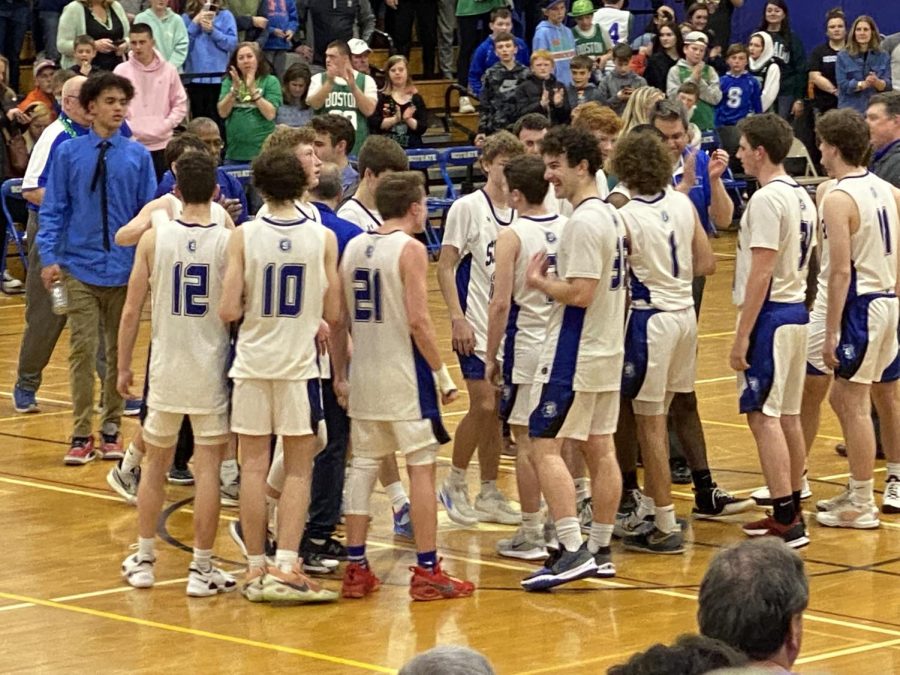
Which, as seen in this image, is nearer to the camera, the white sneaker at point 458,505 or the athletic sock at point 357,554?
the athletic sock at point 357,554

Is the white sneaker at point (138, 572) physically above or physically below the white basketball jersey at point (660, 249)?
below

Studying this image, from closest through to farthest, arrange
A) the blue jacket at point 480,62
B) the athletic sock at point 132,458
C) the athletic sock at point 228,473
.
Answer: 1. the athletic sock at point 132,458
2. the athletic sock at point 228,473
3. the blue jacket at point 480,62

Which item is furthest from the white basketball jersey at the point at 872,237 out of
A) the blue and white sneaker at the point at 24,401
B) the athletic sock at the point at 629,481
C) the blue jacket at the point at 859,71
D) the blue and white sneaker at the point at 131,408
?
the blue jacket at the point at 859,71

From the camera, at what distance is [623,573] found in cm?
845

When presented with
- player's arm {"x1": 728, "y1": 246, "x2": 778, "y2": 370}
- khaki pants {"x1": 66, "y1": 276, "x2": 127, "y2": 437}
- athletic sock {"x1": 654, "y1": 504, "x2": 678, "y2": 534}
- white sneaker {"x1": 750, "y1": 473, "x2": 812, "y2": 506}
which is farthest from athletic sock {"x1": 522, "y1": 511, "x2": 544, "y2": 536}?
khaki pants {"x1": 66, "y1": 276, "x2": 127, "y2": 437}

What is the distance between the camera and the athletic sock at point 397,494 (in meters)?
8.99

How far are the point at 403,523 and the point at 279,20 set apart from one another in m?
12.2

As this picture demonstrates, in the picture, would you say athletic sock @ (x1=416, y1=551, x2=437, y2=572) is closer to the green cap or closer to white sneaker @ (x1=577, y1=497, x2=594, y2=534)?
white sneaker @ (x1=577, y1=497, x2=594, y2=534)

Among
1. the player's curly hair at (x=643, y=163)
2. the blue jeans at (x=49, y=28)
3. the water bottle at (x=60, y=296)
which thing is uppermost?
the blue jeans at (x=49, y=28)

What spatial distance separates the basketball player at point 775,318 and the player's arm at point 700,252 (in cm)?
16

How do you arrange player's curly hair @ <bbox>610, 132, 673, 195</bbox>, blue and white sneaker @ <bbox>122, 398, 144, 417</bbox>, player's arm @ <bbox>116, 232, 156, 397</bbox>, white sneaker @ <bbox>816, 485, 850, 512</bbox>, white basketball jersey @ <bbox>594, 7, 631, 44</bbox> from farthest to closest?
white basketball jersey @ <bbox>594, 7, 631, 44</bbox> < blue and white sneaker @ <bbox>122, 398, 144, 417</bbox> < white sneaker @ <bbox>816, 485, 850, 512</bbox> < player's curly hair @ <bbox>610, 132, 673, 195</bbox> < player's arm @ <bbox>116, 232, 156, 397</bbox>

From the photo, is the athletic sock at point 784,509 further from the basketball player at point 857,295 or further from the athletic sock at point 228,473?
the athletic sock at point 228,473

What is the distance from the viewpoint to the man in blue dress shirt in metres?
10.5

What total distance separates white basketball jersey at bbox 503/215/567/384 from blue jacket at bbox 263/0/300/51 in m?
12.3
